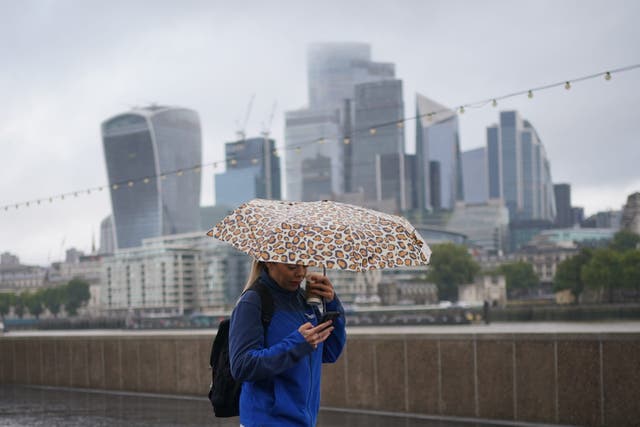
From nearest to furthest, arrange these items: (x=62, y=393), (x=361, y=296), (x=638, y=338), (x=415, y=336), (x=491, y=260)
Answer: (x=638, y=338)
(x=415, y=336)
(x=62, y=393)
(x=361, y=296)
(x=491, y=260)

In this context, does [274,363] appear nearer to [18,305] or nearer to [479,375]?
[479,375]

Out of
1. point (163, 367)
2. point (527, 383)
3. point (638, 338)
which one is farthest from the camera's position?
point (163, 367)

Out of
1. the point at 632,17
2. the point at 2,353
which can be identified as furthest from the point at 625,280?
the point at 2,353

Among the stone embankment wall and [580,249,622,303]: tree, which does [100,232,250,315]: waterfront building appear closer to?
[580,249,622,303]: tree

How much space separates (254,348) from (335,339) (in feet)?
2.03

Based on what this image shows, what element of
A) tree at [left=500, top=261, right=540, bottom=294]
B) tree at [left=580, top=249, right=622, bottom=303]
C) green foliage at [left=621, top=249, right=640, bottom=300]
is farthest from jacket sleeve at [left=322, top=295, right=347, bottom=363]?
tree at [left=500, top=261, right=540, bottom=294]

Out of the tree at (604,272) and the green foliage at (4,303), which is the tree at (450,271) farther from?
the green foliage at (4,303)

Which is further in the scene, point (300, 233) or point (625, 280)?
point (625, 280)

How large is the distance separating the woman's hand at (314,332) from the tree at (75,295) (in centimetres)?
16001

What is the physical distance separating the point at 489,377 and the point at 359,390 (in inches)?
76.9

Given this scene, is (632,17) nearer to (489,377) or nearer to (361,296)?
(361,296)

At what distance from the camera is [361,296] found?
16400cm

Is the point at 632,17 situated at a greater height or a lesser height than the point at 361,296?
greater

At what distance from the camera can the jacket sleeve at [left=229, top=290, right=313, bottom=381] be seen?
379 cm
